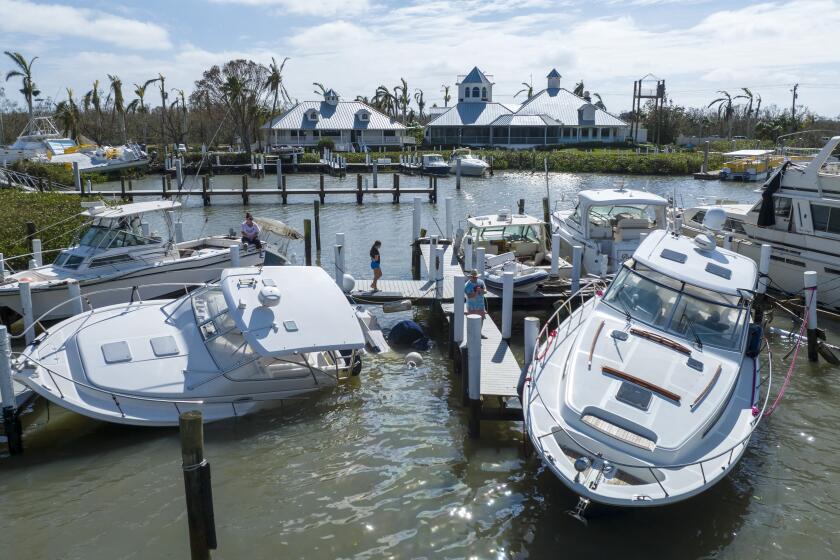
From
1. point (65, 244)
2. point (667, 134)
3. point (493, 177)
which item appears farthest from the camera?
point (667, 134)

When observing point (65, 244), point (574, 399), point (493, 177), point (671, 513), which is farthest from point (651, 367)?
point (493, 177)

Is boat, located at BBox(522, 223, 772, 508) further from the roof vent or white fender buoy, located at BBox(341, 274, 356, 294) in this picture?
white fender buoy, located at BBox(341, 274, 356, 294)

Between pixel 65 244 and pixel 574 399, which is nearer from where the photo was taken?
pixel 574 399

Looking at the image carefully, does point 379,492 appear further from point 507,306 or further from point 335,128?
point 335,128

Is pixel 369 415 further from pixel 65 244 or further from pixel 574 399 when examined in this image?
pixel 65 244

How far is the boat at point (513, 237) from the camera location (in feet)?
59.6

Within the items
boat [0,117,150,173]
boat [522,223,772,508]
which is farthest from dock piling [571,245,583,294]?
boat [0,117,150,173]

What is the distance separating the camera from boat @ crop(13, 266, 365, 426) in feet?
34.3

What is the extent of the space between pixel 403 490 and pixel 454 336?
4.69 meters

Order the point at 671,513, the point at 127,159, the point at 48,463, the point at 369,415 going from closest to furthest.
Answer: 1. the point at 671,513
2. the point at 48,463
3. the point at 369,415
4. the point at 127,159

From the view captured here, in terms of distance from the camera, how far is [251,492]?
9477mm

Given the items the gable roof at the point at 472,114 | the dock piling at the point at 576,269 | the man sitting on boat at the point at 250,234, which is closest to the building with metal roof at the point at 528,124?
the gable roof at the point at 472,114

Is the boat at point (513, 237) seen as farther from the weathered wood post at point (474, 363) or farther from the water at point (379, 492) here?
the weathered wood post at point (474, 363)

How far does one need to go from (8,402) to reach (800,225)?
769 inches
